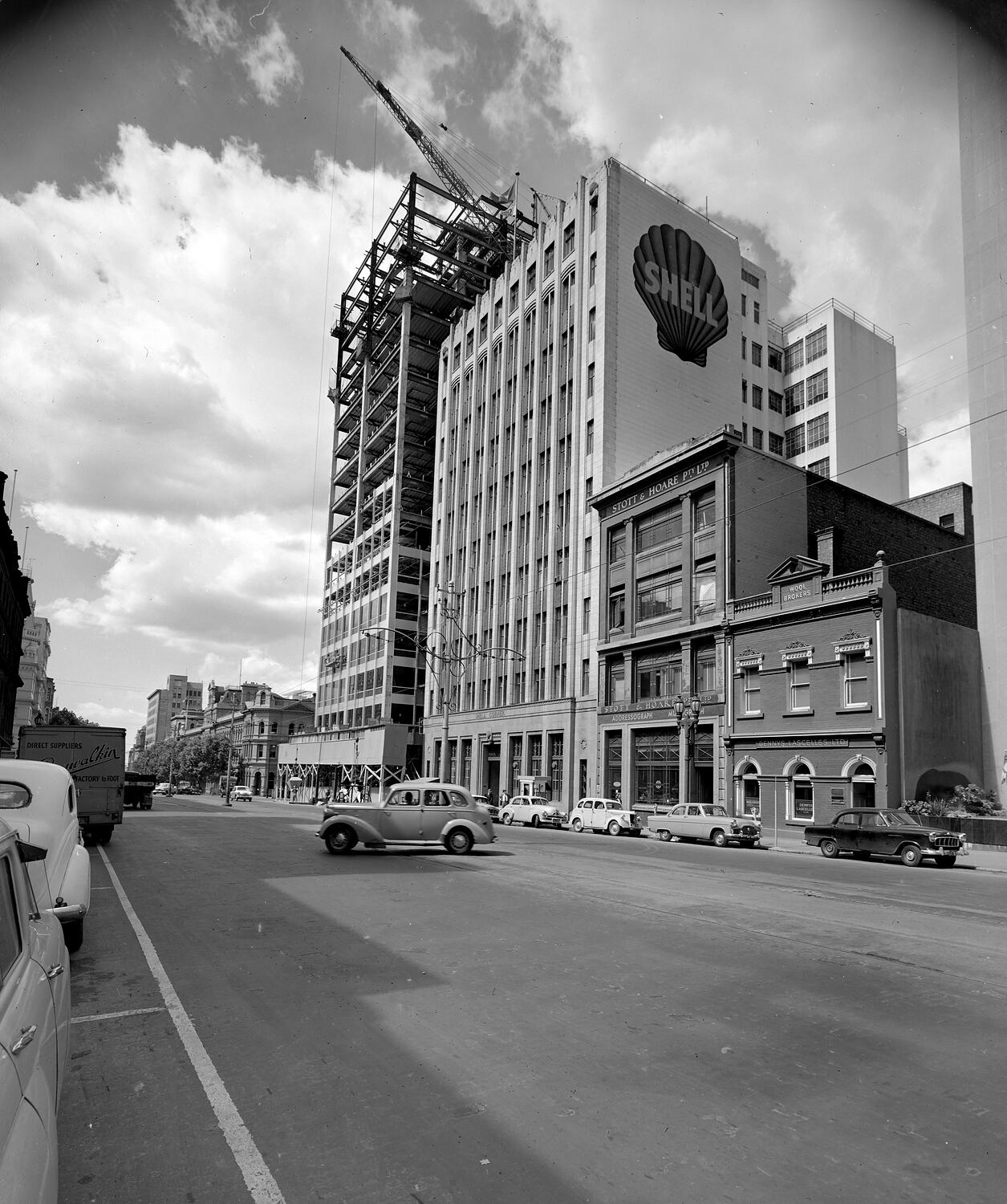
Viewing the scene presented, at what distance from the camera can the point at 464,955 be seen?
8.70 m

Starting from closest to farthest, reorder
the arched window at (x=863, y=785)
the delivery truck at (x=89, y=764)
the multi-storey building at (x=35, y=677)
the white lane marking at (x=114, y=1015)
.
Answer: the white lane marking at (x=114, y=1015) < the delivery truck at (x=89, y=764) < the arched window at (x=863, y=785) < the multi-storey building at (x=35, y=677)

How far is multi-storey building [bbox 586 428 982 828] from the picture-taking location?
3206 centimetres

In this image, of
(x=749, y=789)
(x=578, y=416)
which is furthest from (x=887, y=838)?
(x=578, y=416)

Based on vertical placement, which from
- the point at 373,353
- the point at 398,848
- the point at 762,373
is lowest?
the point at 398,848

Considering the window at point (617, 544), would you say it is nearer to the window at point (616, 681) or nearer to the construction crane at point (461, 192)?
the window at point (616, 681)

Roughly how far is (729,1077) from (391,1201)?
8.29ft

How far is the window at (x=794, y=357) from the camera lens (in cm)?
6675

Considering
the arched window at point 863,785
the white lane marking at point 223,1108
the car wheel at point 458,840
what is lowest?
the car wheel at point 458,840

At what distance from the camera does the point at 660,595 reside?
4384cm

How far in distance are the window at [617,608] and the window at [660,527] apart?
273cm

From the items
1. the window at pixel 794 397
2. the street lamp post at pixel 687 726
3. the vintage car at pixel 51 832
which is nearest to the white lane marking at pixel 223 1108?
the vintage car at pixel 51 832

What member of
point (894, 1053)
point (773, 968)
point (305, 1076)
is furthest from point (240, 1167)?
point (773, 968)

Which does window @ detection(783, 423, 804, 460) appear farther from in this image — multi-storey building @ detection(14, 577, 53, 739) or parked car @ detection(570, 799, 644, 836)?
multi-storey building @ detection(14, 577, 53, 739)

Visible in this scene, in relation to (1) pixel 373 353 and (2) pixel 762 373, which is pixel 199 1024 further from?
(1) pixel 373 353
